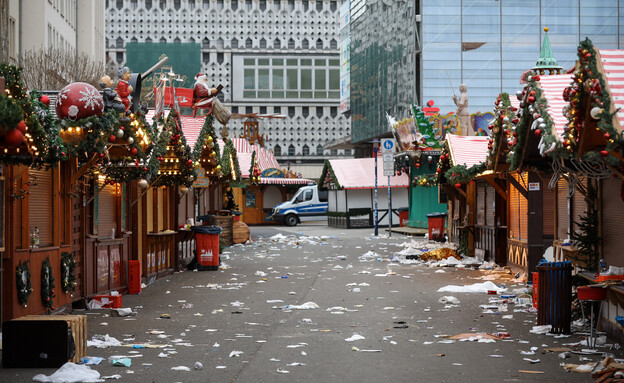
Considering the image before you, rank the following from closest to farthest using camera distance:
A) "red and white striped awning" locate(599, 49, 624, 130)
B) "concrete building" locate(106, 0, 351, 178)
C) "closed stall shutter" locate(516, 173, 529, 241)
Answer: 1. "red and white striped awning" locate(599, 49, 624, 130)
2. "closed stall shutter" locate(516, 173, 529, 241)
3. "concrete building" locate(106, 0, 351, 178)

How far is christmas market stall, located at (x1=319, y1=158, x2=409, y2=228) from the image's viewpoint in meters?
49.6

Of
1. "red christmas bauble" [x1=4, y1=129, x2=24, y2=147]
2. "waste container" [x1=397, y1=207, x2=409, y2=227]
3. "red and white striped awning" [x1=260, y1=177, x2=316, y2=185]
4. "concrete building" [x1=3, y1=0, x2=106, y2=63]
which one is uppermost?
"concrete building" [x1=3, y1=0, x2=106, y2=63]

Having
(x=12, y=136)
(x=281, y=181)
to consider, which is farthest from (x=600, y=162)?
(x=281, y=181)

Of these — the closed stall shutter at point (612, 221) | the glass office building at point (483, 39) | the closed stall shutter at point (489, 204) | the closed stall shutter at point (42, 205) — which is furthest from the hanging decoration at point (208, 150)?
the glass office building at point (483, 39)

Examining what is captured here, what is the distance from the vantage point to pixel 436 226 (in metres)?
34.7

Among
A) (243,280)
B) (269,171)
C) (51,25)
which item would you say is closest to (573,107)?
(243,280)

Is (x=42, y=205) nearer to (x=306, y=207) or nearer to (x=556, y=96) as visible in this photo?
(x=556, y=96)

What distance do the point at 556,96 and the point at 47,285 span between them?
7633 mm

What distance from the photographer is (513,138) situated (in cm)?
1364

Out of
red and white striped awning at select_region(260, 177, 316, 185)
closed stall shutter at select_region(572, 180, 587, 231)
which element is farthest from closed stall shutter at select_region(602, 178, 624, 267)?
red and white striped awning at select_region(260, 177, 316, 185)

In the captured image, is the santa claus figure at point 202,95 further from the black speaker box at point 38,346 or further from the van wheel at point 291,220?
the van wheel at point 291,220

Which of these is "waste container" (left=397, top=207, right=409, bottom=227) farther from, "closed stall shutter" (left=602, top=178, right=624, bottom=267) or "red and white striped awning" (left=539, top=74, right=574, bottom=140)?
"closed stall shutter" (left=602, top=178, right=624, bottom=267)

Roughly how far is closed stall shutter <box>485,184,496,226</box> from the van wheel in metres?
32.3

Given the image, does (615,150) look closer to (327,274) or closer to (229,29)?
(327,274)
